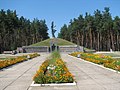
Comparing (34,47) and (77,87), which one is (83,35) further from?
(77,87)

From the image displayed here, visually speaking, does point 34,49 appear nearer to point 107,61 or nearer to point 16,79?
point 107,61

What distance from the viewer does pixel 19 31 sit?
352 feet

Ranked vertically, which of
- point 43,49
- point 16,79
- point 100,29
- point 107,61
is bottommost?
point 16,79

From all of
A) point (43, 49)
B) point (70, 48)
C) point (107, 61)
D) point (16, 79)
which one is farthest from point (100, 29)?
point (16, 79)

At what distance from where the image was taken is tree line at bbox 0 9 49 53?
283 ft

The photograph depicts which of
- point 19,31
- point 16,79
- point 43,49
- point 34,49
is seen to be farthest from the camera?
point 19,31

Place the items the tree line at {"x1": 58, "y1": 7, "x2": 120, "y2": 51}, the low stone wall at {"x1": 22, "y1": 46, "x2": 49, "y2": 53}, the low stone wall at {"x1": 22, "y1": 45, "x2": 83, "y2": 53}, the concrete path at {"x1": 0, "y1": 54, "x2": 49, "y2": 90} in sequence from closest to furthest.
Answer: the concrete path at {"x1": 0, "y1": 54, "x2": 49, "y2": 90}
the low stone wall at {"x1": 22, "y1": 45, "x2": 83, "y2": 53}
the low stone wall at {"x1": 22, "y1": 46, "x2": 49, "y2": 53}
the tree line at {"x1": 58, "y1": 7, "x2": 120, "y2": 51}

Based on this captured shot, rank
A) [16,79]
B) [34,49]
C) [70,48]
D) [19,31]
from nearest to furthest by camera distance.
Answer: [16,79] < [70,48] < [34,49] < [19,31]

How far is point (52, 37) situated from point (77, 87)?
73187mm

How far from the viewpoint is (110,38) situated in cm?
9462

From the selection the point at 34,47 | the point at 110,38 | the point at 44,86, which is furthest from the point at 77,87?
the point at 110,38

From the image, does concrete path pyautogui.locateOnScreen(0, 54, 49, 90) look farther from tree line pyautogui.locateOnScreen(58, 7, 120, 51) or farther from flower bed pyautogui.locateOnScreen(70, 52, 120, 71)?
tree line pyautogui.locateOnScreen(58, 7, 120, 51)

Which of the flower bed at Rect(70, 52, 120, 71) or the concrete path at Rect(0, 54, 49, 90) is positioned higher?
the flower bed at Rect(70, 52, 120, 71)

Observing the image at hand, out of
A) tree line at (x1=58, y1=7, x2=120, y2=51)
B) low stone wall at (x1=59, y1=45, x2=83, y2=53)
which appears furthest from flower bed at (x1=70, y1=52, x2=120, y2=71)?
tree line at (x1=58, y1=7, x2=120, y2=51)
